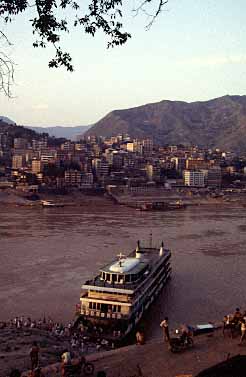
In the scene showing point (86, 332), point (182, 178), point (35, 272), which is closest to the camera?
point (86, 332)

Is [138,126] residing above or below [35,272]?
above

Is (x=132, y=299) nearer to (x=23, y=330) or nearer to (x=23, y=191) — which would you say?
(x=23, y=330)

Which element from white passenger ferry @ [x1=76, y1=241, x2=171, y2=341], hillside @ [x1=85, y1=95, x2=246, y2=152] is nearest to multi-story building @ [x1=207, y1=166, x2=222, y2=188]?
white passenger ferry @ [x1=76, y1=241, x2=171, y2=341]

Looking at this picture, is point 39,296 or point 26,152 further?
point 26,152

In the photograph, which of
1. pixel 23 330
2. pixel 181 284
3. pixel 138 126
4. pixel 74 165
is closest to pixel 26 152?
pixel 74 165

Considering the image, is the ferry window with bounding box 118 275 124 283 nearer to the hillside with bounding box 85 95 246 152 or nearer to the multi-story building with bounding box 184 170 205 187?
the multi-story building with bounding box 184 170 205 187

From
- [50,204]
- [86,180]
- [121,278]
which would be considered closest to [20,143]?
[86,180]

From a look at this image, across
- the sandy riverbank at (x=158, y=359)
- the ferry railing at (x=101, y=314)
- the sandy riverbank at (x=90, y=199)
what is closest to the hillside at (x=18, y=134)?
the sandy riverbank at (x=90, y=199)

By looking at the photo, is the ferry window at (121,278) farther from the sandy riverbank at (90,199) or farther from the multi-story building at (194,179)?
the multi-story building at (194,179)
